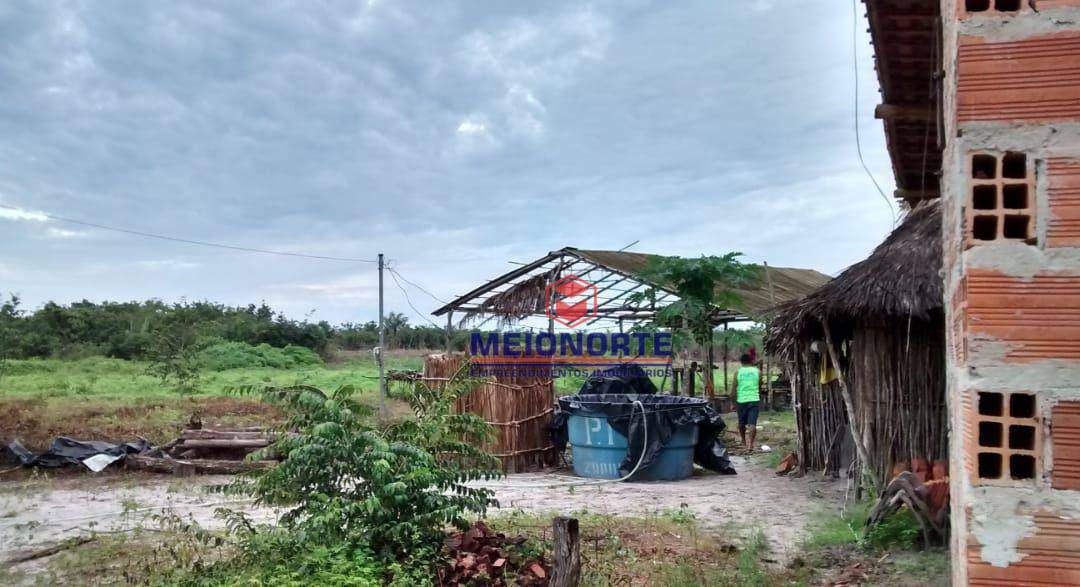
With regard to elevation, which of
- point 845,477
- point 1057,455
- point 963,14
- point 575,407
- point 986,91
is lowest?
point 845,477

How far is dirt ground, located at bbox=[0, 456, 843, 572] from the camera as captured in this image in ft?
22.6

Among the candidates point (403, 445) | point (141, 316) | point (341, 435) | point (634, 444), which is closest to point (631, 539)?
point (403, 445)

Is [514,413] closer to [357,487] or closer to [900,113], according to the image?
[357,487]

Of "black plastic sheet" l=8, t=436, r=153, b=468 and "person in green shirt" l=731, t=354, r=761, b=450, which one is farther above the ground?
"person in green shirt" l=731, t=354, r=761, b=450

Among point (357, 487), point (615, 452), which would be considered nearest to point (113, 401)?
point (615, 452)

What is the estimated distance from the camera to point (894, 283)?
7168 mm

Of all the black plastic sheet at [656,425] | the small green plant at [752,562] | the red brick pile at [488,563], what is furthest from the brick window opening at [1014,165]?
the black plastic sheet at [656,425]

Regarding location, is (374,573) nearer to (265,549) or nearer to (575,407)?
(265,549)

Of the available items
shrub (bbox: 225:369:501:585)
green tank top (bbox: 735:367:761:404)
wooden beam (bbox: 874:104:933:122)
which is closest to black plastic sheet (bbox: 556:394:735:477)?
green tank top (bbox: 735:367:761:404)

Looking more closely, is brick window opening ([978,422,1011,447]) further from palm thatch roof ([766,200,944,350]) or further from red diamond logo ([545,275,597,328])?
red diamond logo ([545,275,597,328])

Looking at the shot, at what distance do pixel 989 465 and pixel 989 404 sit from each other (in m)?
0.24

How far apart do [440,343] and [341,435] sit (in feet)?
113

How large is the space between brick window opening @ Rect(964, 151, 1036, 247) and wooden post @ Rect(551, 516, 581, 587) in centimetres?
243

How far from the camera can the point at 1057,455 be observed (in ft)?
9.05
